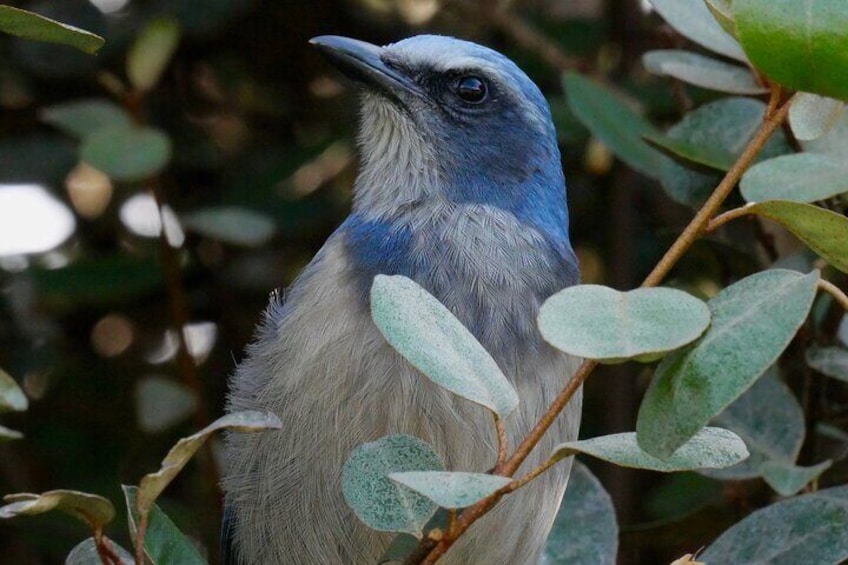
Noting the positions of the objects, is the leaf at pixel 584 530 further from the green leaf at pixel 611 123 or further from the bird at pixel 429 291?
the green leaf at pixel 611 123

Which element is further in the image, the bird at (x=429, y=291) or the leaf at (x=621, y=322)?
the bird at (x=429, y=291)

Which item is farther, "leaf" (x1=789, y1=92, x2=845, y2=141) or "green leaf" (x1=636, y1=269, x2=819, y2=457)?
"leaf" (x1=789, y1=92, x2=845, y2=141)

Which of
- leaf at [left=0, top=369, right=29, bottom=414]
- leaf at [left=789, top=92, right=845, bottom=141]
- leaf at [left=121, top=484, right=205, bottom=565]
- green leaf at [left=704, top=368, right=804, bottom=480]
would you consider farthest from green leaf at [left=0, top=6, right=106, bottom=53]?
green leaf at [left=704, top=368, right=804, bottom=480]

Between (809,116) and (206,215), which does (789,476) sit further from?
(206,215)

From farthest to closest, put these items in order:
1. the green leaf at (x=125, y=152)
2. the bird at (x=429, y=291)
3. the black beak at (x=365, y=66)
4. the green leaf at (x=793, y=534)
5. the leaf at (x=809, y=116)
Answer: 1. the green leaf at (x=125, y=152)
2. the black beak at (x=365, y=66)
3. the bird at (x=429, y=291)
4. the green leaf at (x=793, y=534)
5. the leaf at (x=809, y=116)

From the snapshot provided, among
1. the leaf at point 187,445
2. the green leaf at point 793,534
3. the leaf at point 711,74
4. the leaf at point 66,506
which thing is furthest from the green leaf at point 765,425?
the leaf at point 66,506

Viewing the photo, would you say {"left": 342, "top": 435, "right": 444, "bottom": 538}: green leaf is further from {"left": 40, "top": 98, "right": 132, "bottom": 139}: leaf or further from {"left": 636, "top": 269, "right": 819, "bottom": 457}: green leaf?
{"left": 40, "top": 98, "right": 132, "bottom": 139}: leaf

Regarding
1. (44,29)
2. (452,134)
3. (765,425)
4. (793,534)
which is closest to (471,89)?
(452,134)
